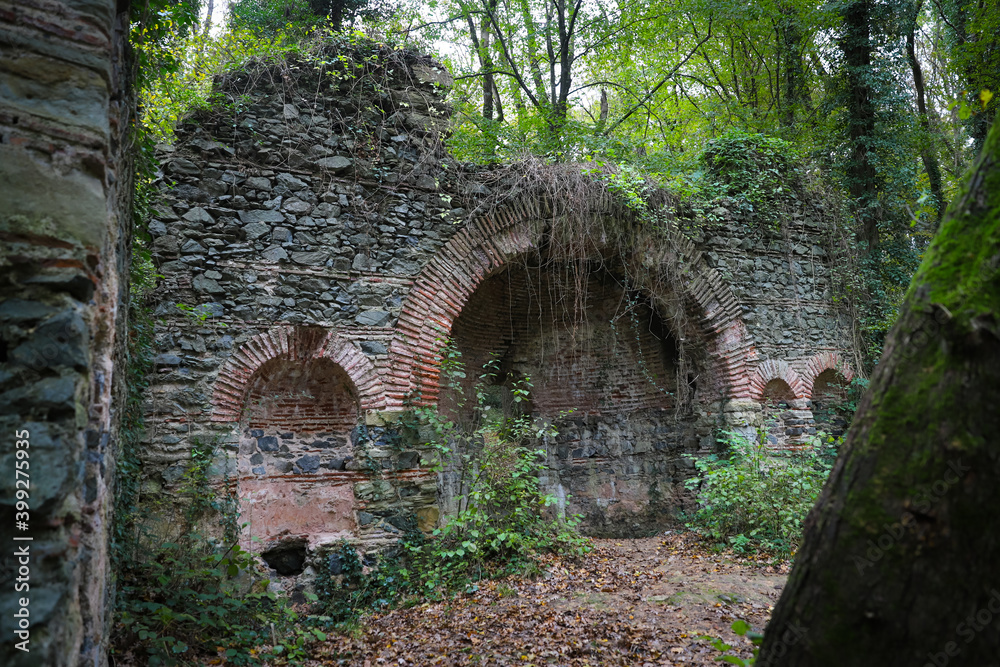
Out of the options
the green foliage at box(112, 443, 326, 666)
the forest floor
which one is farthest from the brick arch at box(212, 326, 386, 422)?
the forest floor

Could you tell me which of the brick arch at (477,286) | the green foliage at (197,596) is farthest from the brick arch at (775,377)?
the green foliage at (197,596)

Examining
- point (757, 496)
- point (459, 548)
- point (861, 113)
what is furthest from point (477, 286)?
point (861, 113)

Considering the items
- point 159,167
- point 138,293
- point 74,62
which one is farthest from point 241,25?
point 74,62

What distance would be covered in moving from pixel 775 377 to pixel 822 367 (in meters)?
0.78

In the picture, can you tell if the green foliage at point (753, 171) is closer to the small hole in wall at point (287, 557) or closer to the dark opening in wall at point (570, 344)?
the dark opening in wall at point (570, 344)

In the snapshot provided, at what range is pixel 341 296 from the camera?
18.4 ft

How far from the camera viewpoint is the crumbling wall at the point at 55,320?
1496 millimetres

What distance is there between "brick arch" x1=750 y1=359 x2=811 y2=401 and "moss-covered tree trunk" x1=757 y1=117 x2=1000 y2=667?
6111mm

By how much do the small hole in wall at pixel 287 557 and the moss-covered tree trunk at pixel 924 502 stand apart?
15.2 ft

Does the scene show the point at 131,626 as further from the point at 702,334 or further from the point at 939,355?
the point at 702,334

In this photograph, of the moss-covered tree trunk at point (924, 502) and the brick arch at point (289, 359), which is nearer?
the moss-covered tree trunk at point (924, 502)

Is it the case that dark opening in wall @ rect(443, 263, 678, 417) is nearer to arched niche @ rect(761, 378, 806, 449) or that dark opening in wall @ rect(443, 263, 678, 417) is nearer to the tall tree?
arched niche @ rect(761, 378, 806, 449)

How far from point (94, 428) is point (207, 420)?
3357 millimetres

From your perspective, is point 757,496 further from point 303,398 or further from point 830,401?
point 303,398
